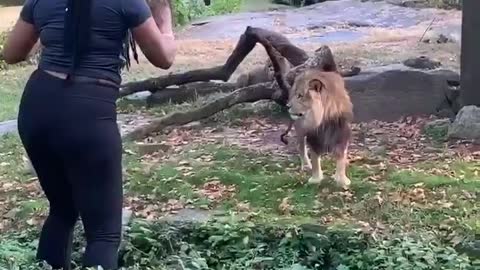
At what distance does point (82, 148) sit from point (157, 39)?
49cm

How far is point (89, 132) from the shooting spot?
3.43m

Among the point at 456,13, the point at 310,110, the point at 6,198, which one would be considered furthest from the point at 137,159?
the point at 456,13

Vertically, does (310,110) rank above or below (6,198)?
above

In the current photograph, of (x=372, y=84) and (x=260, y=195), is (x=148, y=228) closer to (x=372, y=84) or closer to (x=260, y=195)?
(x=260, y=195)

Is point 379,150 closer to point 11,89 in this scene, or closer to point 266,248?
point 266,248

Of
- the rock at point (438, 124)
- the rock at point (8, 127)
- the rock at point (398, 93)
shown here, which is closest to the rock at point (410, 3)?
the rock at point (398, 93)

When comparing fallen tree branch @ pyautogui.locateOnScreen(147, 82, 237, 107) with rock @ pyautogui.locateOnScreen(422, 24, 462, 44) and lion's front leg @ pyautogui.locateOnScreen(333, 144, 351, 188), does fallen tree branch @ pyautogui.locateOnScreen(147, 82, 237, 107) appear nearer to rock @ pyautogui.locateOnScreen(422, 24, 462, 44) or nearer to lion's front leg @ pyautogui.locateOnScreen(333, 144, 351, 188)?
lion's front leg @ pyautogui.locateOnScreen(333, 144, 351, 188)

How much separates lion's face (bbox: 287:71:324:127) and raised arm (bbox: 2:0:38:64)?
206 cm

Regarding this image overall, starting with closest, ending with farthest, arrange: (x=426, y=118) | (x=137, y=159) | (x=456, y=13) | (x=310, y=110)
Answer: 1. (x=310, y=110)
2. (x=137, y=159)
3. (x=426, y=118)
4. (x=456, y=13)

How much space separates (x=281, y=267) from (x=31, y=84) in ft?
4.89

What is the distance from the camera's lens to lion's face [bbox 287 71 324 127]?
5.34 meters

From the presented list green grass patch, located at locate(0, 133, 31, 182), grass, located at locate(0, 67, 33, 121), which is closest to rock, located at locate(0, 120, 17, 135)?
green grass patch, located at locate(0, 133, 31, 182)

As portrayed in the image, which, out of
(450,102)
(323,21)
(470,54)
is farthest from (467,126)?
(323,21)

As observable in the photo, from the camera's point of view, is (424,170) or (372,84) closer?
(424,170)
